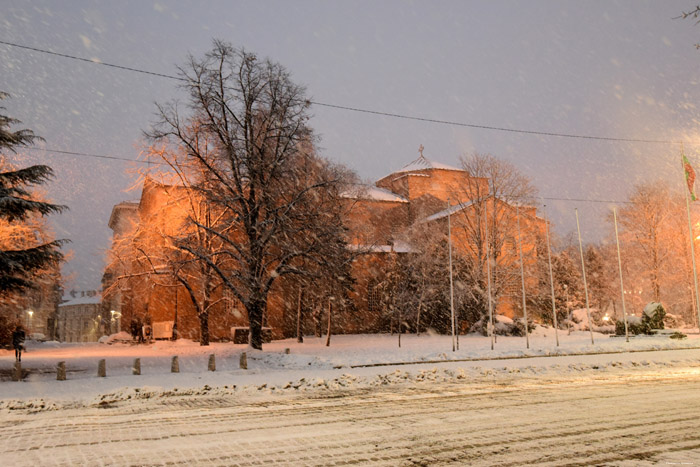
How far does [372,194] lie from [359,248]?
17557mm

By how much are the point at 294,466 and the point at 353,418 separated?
343 cm

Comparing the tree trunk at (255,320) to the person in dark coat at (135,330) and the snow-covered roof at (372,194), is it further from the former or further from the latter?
the person in dark coat at (135,330)

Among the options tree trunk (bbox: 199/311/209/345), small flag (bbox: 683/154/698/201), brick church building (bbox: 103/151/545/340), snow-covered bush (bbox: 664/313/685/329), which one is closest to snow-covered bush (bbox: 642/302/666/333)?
snow-covered bush (bbox: 664/313/685/329)

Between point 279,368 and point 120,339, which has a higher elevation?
point 120,339

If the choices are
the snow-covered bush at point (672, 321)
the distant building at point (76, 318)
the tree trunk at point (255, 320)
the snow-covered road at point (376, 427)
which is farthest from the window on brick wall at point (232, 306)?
the distant building at point (76, 318)

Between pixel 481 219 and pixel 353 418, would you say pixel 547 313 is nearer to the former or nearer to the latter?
pixel 481 219

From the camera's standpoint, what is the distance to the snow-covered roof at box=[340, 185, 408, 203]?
3812 cm

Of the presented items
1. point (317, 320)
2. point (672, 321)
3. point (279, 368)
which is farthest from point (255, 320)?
point (672, 321)

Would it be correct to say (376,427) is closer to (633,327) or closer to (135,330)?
Answer: (633,327)

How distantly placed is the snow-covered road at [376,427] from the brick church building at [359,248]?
18402mm

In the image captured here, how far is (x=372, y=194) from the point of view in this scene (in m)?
50.4

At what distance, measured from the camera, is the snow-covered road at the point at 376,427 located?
661 cm

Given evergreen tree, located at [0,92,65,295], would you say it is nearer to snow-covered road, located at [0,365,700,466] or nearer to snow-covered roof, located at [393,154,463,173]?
snow-covered road, located at [0,365,700,466]

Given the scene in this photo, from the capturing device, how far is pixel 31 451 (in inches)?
287
